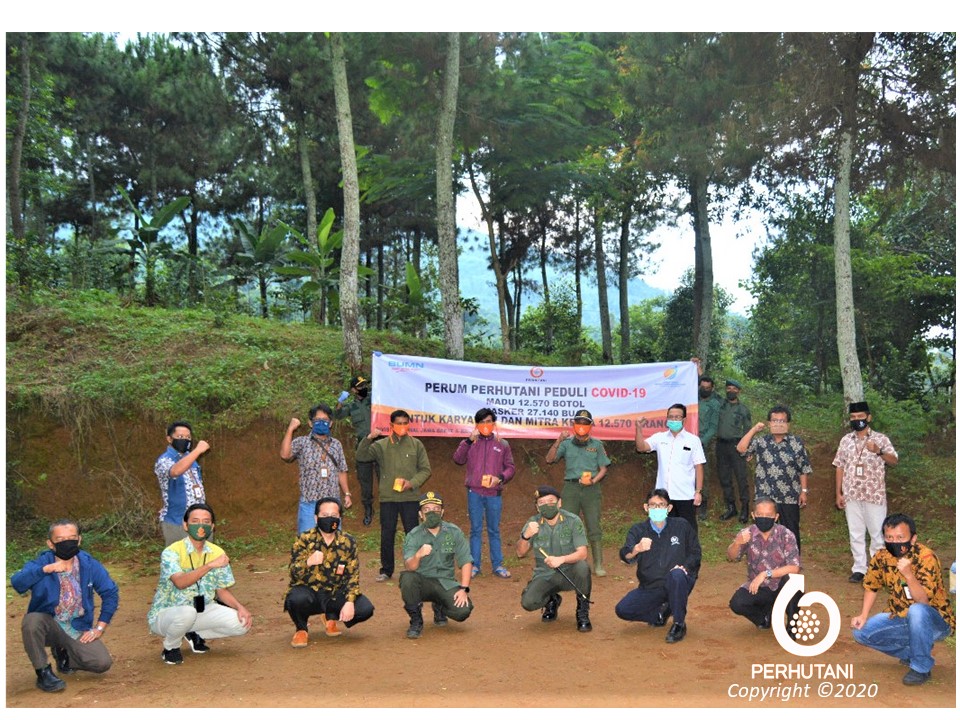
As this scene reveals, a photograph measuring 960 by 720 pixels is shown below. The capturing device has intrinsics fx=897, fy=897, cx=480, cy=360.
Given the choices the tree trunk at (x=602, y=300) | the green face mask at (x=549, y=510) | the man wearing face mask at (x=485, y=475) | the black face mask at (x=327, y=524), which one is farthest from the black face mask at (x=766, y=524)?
the tree trunk at (x=602, y=300)

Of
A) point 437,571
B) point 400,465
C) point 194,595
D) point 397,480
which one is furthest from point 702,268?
point 194,595

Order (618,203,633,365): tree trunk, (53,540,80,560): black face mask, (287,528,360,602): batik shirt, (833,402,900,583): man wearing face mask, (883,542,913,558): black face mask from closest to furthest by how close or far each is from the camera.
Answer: (53,540,80,560): black face mask < (883,542,913,558): black face mask < (287,528,360,602): batik shirt < (833,402,900,583): man wearing face mask < (618,203,633,365): tree trunk

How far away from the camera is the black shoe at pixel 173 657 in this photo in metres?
6.54

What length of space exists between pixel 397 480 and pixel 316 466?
31.8 inches

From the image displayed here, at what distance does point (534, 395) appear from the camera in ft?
36.3

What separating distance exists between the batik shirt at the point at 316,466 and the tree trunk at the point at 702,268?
10164mm

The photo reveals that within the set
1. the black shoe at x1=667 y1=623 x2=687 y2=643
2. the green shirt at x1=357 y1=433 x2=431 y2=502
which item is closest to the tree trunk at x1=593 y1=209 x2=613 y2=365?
the green shirt at x1=357 y1=433 x2=431 y2=502

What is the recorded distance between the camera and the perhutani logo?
6664 millimetres

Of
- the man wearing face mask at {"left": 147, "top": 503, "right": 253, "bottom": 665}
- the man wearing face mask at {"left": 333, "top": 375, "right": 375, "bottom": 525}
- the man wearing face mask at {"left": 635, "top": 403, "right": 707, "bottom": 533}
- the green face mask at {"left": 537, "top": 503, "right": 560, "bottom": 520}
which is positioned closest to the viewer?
the man wearing face mask at {"left": 147, "top": 503, "right": 253, "bottom": 665}

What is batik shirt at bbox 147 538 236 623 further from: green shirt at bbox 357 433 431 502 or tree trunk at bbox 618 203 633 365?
tree trunk at bbox 618 203 633 365

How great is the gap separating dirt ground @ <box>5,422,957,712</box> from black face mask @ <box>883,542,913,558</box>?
80 cm

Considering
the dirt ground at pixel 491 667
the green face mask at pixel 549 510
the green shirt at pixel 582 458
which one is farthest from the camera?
the green shirt at pixel 582 458

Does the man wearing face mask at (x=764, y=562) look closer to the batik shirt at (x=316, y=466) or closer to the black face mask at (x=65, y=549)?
the batik shirt at (x=316, y=466)

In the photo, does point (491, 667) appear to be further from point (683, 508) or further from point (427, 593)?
point (683, 508)
